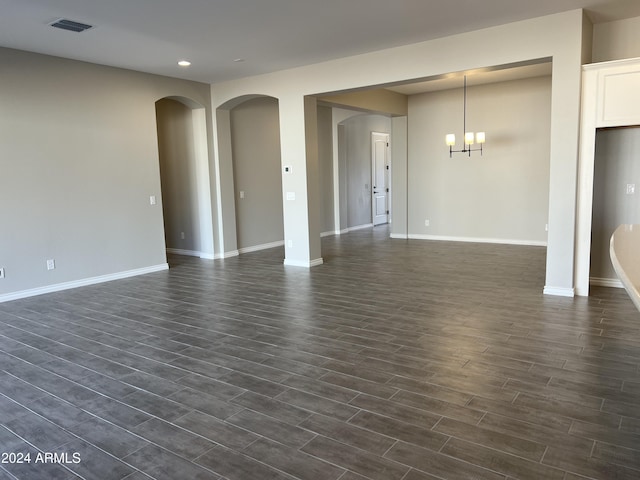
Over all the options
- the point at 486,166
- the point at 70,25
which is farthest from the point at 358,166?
the point at 70,25

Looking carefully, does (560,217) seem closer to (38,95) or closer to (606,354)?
(606,354)

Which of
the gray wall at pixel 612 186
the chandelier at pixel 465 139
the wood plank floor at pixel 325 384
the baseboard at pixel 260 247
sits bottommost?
the wood plank floor at pixel 325 384

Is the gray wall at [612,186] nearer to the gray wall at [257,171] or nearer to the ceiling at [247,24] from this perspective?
the ceiling at [247,24]

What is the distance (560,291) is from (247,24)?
4334 millimetres

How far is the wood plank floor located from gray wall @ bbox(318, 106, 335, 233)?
16.2 feet

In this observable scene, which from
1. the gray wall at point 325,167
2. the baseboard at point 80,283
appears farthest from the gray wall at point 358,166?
the baseboard at point 80,283

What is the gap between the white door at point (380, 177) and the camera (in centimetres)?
1198

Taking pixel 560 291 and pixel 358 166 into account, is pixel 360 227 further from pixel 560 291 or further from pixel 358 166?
pixel 560 291

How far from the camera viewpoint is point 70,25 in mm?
4520

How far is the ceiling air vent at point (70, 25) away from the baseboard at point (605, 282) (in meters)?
6.17

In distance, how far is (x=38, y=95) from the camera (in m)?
5.55

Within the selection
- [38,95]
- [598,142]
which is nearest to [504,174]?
[598,142]

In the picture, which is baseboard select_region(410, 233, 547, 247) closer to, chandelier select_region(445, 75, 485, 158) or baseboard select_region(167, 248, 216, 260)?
chandelier select_region(445, 75, 485, 158)

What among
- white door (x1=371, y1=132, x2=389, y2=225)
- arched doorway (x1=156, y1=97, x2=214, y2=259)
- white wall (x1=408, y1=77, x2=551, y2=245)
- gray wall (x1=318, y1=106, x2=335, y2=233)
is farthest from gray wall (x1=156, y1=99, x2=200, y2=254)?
white door (x1=371, y1=132, x2=389, y2=225)
